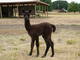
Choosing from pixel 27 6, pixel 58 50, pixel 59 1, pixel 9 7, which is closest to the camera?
pixel 58 50

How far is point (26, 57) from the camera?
9.80 meters

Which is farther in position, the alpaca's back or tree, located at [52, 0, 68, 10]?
tree, located at [52, 0, 68, 10]

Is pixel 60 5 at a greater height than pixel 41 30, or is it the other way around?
pixel 41 30

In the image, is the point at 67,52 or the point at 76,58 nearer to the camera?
the point at 76,58

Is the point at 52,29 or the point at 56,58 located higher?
the point at 52,29

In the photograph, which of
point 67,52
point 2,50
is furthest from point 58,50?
point 2,50

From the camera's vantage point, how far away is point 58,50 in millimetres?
11352

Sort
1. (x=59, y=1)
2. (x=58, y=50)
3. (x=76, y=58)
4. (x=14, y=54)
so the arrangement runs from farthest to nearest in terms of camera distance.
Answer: (x=59, y=1), (x=58, y=50), (x=14, y=54), (x=76, y=58)

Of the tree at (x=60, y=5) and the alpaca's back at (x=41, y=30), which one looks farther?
the tree at (x=60, y=5)

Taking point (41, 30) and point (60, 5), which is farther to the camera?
point (60, 5)

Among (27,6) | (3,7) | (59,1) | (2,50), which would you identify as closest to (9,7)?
(3,7)

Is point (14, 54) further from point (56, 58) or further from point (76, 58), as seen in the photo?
point (76, 58)

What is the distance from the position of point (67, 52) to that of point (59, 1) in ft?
460

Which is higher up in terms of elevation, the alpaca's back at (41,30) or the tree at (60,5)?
the alpaca's back at (41,30)
